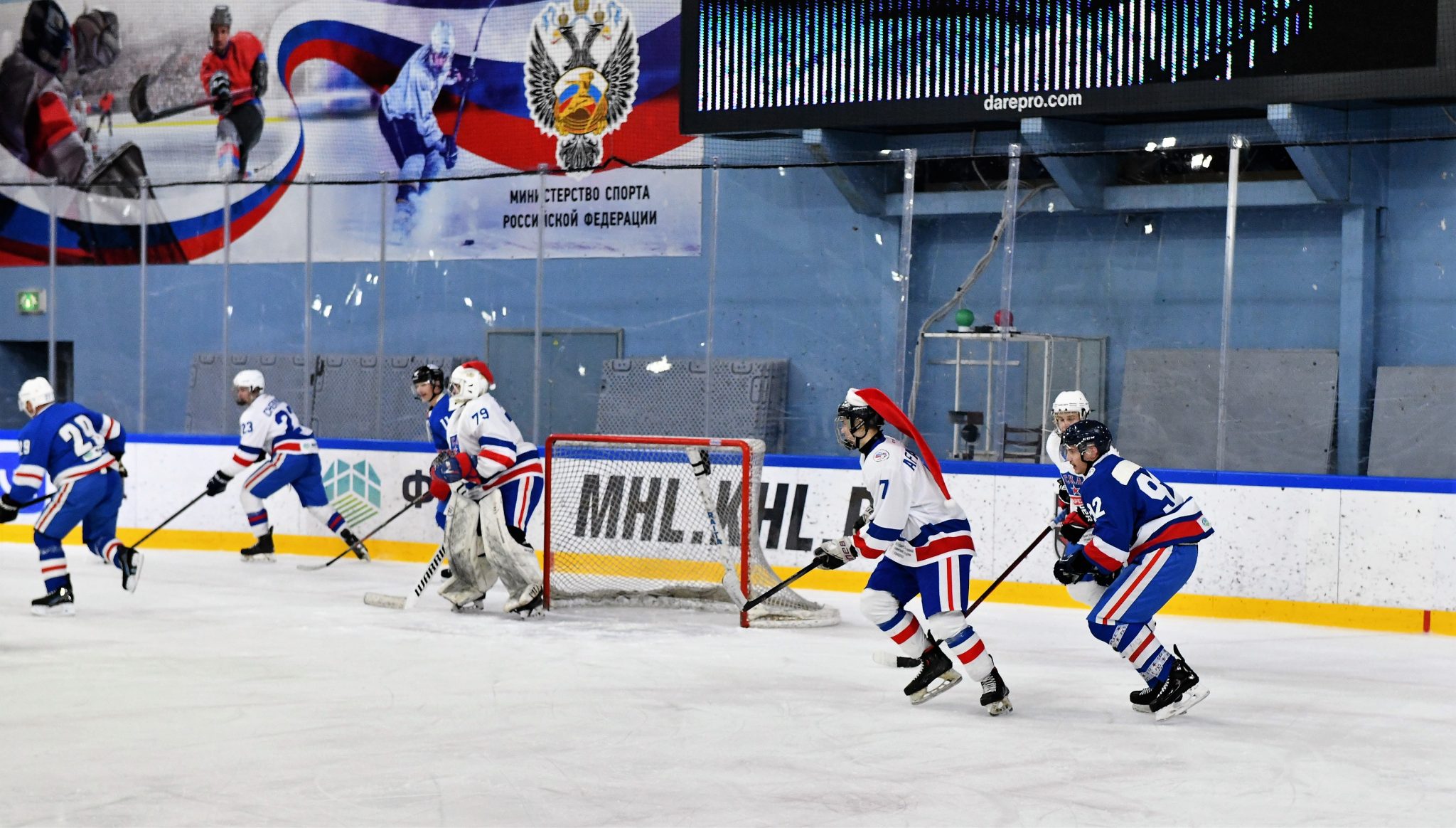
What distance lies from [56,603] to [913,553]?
461 cm

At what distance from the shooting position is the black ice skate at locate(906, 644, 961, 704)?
600 cm

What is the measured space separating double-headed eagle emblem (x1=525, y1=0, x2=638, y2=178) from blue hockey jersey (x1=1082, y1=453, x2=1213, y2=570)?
8820 mm

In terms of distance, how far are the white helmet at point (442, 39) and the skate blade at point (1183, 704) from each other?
10.6m

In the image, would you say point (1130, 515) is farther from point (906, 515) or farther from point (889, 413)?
point (889, 413)

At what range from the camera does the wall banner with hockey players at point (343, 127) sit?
13867 mm

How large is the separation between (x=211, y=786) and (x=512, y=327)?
9.55 metres

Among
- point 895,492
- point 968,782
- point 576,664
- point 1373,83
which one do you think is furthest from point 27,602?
point 1373,83

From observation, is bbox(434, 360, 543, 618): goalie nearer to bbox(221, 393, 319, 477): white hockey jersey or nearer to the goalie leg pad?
the goalie leg pad

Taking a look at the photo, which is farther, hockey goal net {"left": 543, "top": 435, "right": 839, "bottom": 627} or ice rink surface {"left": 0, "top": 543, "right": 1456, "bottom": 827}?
hockey goal net {"left": 543, "top": 435, "right": 839, "bottom": 627}

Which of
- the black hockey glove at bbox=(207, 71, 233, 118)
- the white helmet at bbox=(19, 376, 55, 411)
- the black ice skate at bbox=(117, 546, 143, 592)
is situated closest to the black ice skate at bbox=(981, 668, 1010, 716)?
the black ice skate at bbox=(117, 546, 143, 592)

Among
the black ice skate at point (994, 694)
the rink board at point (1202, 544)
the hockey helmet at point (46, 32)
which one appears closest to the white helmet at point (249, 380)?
the rink board at point (1202, 544)

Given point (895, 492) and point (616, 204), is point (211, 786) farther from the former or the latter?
point (616, 204)

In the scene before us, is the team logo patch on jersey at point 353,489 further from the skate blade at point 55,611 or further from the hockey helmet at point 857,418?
the hockey helmet at point 857,418

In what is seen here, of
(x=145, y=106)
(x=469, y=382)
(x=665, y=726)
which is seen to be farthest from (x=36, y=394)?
(x=145, y=106)
